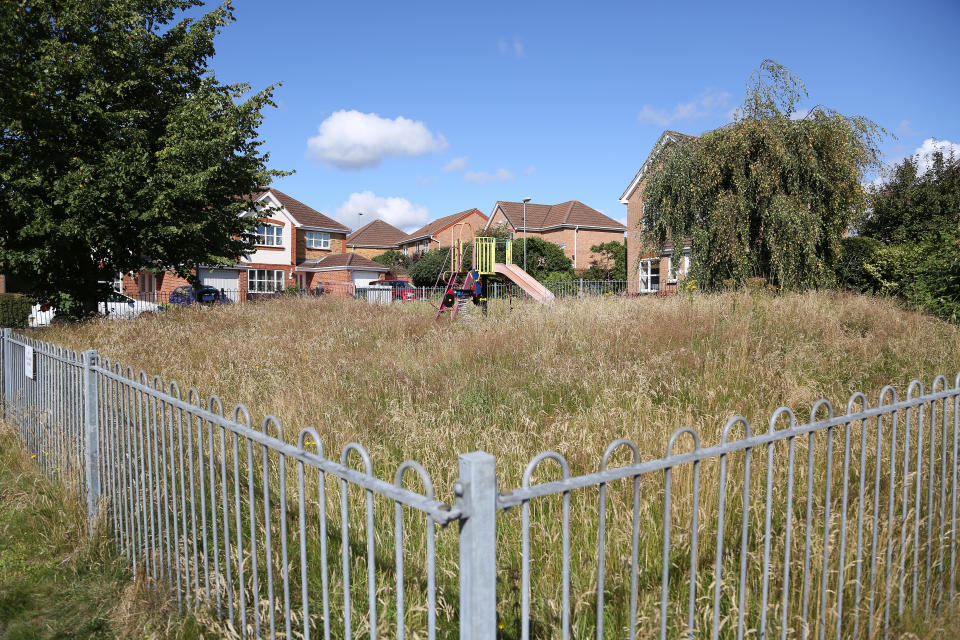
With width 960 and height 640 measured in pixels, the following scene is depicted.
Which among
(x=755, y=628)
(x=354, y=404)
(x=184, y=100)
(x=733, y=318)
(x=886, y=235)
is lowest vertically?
(x=755, y=628)

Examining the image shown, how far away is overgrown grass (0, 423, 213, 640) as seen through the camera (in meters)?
2.93

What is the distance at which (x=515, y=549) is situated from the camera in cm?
313

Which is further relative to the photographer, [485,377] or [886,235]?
[886,235]

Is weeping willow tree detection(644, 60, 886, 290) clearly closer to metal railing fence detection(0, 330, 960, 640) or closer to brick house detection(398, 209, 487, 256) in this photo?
metal railing fence detection(0, 330, 960, 640)

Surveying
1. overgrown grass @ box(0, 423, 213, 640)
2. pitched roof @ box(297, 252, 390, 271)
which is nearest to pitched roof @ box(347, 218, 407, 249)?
pitched roof @ box(297, 252, 390, 271)

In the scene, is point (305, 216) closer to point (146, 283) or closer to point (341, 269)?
point (341, 269)

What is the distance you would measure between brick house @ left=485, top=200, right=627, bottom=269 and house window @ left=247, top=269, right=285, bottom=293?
58.9 feet

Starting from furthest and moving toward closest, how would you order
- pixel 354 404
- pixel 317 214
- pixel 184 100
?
pixel 317 214
pixel 184 100
pixel 354 404

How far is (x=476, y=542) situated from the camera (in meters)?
1.34

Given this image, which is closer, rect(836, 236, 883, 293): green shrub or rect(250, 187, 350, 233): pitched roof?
rect(836, 236, 883, 293): green shrub

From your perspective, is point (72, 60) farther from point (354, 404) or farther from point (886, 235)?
point (886, 235)

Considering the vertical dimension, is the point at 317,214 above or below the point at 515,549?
above

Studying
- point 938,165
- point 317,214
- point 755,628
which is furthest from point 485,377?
point 317,214

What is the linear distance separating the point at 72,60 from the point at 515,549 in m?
14.4
